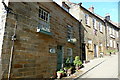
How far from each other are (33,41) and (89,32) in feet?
33.3

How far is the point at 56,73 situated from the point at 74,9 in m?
9.30

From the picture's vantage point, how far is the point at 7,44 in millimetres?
5148

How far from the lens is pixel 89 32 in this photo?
1487 centimetres

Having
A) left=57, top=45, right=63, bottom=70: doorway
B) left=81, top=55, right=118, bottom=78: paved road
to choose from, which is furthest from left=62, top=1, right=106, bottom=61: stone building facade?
left=57, top=45, right=63, bottom=70: doorway

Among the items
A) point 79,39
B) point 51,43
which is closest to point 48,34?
point 51,43

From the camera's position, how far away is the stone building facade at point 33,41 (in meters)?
5.30

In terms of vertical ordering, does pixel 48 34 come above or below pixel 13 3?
below

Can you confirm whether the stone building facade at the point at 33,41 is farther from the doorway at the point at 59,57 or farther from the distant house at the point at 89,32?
the distant house at the point at 89,32

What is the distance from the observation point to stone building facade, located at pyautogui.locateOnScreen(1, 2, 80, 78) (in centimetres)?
530

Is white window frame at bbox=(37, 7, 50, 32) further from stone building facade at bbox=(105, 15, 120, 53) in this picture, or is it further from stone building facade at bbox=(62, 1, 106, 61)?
stone building facade at bbox=(105, 15, 120, 53)

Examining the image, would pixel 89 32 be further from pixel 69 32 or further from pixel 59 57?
pixel 59 57

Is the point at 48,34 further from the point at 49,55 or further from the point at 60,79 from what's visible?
the point at 60,79

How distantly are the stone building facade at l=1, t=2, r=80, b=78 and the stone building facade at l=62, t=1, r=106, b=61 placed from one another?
411 centimetres

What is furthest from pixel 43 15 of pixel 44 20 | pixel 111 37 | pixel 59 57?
pixel 111 37
